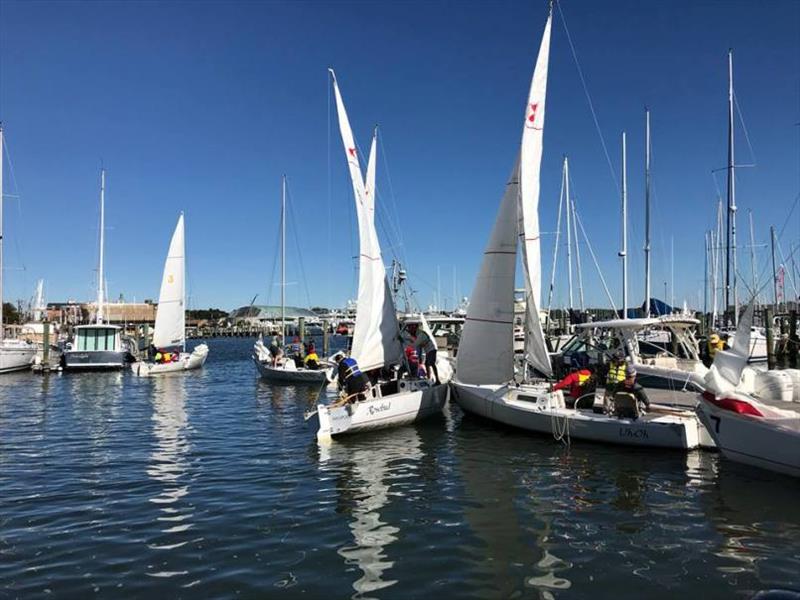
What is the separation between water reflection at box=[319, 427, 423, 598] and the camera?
24.5ft

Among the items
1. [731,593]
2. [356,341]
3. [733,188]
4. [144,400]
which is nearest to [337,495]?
[731,593]

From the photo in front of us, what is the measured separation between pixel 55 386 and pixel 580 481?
27.1 metres

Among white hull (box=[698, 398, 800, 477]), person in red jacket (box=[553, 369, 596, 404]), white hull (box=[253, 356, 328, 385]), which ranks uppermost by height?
person in red jacket (box=[553, 369, 596, 404])

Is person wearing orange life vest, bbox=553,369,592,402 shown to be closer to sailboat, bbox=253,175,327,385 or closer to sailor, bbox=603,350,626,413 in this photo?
sailor, bbox=603,350,626,413

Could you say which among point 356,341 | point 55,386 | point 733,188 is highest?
point 733,188

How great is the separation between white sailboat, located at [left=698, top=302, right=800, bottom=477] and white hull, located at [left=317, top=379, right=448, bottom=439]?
7.42 meters

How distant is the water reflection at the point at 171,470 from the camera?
873 centimetres

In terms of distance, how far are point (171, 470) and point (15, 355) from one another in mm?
31417

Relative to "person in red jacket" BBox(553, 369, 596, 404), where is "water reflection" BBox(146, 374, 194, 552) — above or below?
below

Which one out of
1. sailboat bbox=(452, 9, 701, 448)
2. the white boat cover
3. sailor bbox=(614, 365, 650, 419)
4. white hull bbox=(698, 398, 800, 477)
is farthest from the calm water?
the white boat cover

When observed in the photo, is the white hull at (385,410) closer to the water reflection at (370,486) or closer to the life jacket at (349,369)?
the water reflection at (370,486)

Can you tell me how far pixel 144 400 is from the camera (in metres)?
23.9

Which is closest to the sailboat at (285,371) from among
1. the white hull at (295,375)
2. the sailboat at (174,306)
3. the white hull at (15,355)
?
the white hull at (295,375)

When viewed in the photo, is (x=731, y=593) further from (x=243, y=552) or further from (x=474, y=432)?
(x=474, y=432)
